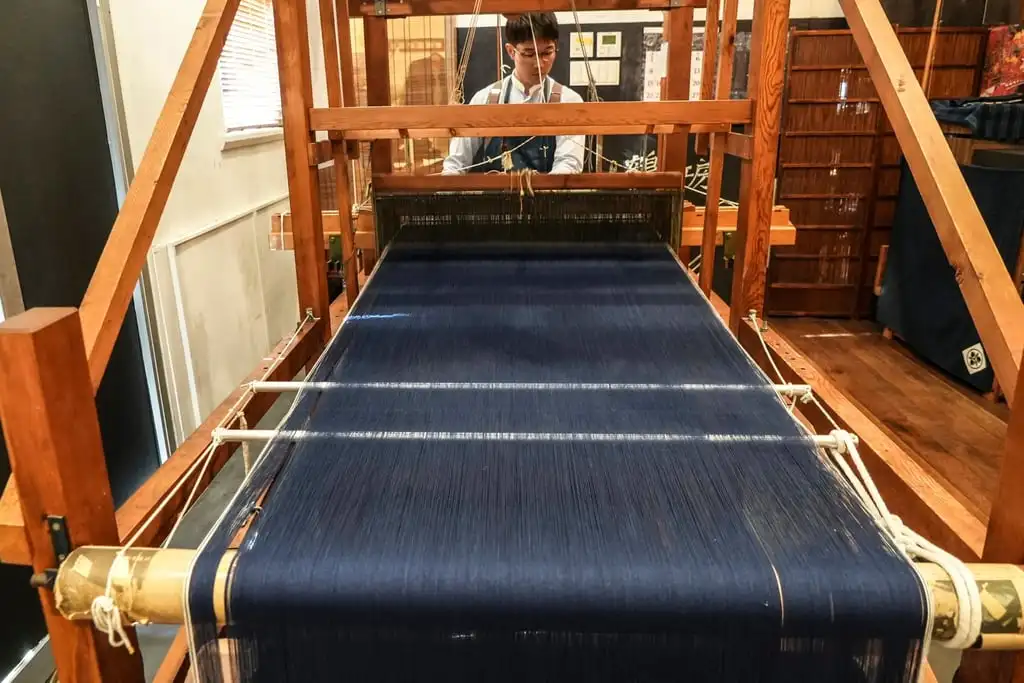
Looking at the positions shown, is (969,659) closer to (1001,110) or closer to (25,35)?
(25,35)

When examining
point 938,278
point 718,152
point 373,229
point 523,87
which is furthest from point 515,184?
point 938,278

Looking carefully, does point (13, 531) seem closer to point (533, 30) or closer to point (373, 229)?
point (373, 229)

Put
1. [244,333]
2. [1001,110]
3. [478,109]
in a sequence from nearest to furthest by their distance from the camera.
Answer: [478,109] < [244,333] < [1001,110]

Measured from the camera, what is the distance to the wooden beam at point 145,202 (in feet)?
2.71

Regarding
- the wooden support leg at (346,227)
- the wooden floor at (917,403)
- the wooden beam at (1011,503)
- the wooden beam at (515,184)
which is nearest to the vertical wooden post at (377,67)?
the wooden beam at (515,184)

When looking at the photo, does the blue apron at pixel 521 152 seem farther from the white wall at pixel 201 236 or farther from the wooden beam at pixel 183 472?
the wooden beam at pixel 183 472

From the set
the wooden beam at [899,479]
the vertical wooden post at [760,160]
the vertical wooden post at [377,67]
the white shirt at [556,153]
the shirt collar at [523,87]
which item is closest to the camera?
the wooden beam at [899,479]

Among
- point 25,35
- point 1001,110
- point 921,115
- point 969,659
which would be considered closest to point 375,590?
point 969,659

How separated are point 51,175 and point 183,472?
1392 millimetres

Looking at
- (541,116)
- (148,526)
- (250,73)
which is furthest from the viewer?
(250,73)

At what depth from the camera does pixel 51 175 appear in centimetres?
187

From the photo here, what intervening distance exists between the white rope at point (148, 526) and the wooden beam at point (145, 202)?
0.16 meters

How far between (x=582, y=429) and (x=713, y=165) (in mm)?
918

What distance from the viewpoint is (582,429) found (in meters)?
0.95
